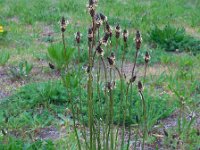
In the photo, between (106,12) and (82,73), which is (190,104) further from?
(106,12)

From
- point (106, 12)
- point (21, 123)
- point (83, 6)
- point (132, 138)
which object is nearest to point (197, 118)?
point (132, 138)

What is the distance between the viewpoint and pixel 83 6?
9070 millimetres

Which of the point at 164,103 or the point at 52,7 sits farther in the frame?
the point at 52,7

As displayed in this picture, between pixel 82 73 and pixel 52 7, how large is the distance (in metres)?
3.61

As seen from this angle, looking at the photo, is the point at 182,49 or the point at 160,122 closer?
the point at 160,122

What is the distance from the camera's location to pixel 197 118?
15.1 ft

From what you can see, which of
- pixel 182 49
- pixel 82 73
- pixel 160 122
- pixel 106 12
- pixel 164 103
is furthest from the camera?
pixel 106 12

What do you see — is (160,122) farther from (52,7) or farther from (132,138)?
(52,7)

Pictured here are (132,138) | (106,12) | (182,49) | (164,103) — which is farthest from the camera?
(106,12)

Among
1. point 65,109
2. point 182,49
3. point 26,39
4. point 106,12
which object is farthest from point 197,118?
point 106,12

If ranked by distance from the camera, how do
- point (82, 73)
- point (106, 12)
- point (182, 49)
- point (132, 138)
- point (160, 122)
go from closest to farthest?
1. point (132, 138)
2. point (160, 122)
3. point (82, 73)
4. point (182, 49)
5. point (106, 12)

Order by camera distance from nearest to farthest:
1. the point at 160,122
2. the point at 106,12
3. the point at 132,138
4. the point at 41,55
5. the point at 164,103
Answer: the point at 132,138
the point at 160,122
the point at 164,103
the point at 41,55
the point at 106,12

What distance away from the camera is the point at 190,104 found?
485 cm

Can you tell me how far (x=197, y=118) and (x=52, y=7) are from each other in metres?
4.86
